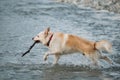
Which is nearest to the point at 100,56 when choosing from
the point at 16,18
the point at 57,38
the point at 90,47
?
the point at 90,47

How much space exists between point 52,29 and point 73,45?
6.27 metres

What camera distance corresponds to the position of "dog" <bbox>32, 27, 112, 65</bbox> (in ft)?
36.6

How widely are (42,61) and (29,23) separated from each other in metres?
7.34

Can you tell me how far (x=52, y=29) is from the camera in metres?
17.6

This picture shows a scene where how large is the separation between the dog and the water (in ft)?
1.36

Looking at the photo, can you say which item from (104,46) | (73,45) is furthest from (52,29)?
(104,46)

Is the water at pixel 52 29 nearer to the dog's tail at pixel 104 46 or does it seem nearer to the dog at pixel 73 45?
the dog at pixel 73 45

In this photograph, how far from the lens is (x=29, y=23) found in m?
19.6

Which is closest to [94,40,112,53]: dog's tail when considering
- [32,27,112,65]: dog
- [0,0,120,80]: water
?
[32,27,112,65]: dog

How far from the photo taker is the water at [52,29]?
36.5 ft

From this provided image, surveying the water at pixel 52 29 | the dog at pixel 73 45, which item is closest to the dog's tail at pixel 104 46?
the dog at pixel 73 45

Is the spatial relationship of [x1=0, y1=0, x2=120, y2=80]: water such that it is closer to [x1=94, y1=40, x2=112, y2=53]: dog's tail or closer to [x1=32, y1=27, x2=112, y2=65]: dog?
[x1=32, y1=27, x2=112, y2=65]: dog

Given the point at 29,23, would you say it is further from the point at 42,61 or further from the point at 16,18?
the point at 42,61

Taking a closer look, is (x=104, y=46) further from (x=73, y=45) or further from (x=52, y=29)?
(x=52, y=29)
